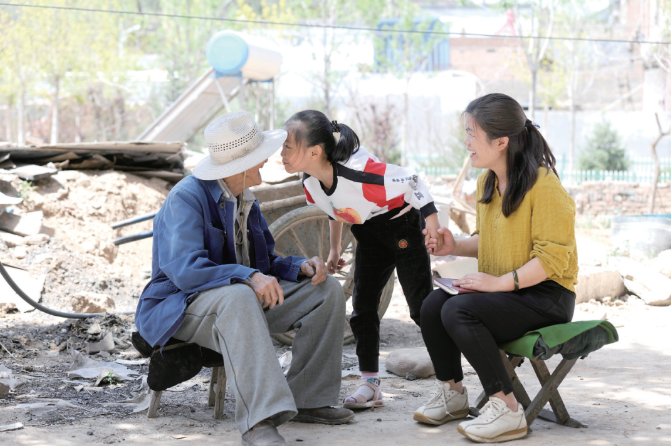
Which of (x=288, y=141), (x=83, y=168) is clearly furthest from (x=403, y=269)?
(x=83, y=168)

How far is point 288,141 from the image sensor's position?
3.14 meters

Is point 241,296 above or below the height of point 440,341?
above

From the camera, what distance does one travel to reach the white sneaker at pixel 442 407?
2832 millimetres

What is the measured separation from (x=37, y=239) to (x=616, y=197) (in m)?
13.2

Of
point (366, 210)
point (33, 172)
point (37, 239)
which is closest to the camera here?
point (366, 210)

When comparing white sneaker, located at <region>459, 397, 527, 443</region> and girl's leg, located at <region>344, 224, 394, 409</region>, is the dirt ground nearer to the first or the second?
white sneaker, located at <region>459, 397, 527, 443</region>

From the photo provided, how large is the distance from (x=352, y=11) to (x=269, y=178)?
19907mm

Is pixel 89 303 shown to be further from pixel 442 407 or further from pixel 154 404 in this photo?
pixel 442 407

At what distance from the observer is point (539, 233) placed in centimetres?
263

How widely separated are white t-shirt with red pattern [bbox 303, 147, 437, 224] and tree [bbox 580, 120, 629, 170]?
18060 mm

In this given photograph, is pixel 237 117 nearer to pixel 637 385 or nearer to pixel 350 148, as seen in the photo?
pixel 350 148

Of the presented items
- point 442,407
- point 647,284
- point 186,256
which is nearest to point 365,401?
point 442,407

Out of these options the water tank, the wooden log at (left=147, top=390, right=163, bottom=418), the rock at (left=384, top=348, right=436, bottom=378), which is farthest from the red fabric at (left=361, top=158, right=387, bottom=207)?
the water tank

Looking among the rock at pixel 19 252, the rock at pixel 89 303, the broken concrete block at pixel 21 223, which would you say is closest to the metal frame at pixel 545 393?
the rock at pixel 89 303
